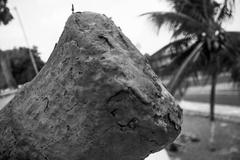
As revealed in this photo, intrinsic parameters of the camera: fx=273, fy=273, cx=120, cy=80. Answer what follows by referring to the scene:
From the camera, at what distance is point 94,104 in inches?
53.2

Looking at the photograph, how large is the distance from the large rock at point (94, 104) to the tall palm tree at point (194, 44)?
14.4ft

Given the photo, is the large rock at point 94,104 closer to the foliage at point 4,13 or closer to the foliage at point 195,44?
the foliage at point 4,13

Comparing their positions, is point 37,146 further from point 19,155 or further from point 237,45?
point 237,45

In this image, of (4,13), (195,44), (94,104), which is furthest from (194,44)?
(94,104)

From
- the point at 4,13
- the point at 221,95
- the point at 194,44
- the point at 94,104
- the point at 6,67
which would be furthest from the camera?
the point at 221,95

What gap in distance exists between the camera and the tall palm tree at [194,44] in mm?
6105

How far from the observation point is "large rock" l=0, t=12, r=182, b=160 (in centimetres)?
134

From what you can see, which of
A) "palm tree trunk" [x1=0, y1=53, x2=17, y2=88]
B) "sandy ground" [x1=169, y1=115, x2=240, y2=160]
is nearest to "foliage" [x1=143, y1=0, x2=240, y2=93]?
"sandy ground" [x1=169, y1=115, x2=240, y2=160]

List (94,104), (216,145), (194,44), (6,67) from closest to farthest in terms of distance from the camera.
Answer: (94,104) < (6,67) < (194,44) < (216,145)

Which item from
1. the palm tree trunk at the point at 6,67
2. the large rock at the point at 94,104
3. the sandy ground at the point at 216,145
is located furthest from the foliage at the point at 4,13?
the sandy ground at the point at 216,145

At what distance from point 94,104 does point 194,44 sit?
21.2ft

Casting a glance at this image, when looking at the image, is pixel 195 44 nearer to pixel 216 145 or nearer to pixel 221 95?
pixel 216 145

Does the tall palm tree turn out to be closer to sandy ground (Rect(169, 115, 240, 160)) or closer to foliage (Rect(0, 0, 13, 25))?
sandy ground (Rect(169, 115, 240, 160))

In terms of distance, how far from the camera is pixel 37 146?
160 cm
